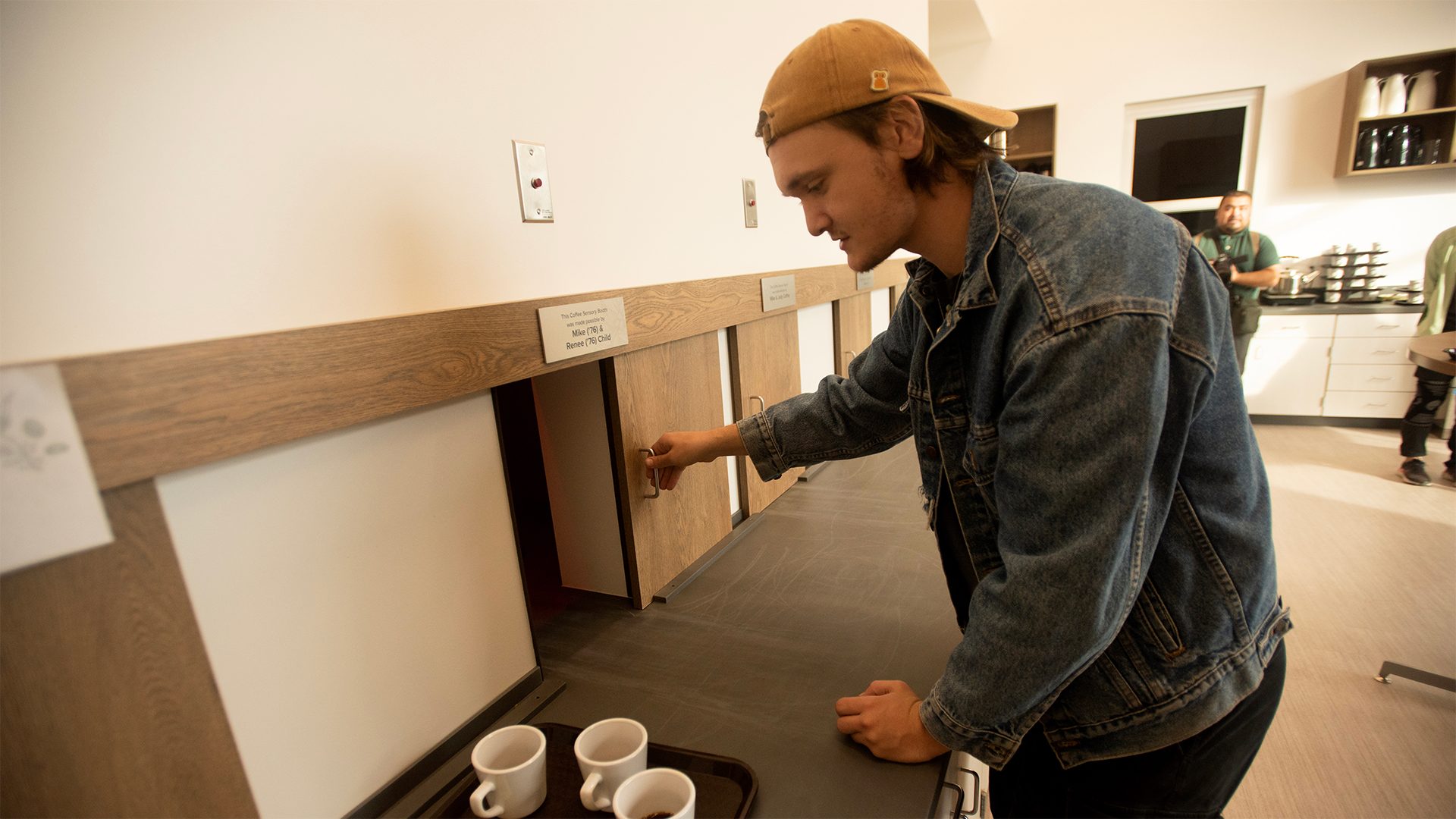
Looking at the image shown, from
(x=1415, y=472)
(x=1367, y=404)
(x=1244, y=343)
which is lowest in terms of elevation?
(x=1415, y=472)

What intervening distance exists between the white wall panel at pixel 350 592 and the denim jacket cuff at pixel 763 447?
1.38 ft

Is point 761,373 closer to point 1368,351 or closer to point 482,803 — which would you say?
point 482,803

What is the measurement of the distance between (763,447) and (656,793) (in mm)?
587

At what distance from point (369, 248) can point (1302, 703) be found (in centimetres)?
265

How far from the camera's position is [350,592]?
0.77m

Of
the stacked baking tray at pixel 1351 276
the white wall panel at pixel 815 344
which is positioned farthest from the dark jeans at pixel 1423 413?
the white wall panel at pixel 815 344

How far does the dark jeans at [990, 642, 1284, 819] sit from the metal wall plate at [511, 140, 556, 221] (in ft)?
3.16

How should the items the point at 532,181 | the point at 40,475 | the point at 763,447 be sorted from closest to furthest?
the point at 40,475 < the point at 532,181 < the point at 763,447

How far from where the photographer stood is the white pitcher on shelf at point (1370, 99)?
4141 millimetres

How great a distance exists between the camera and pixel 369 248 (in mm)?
755

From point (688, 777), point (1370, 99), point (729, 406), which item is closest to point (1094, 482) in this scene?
point (688, 777)

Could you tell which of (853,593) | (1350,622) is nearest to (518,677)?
(853,593)

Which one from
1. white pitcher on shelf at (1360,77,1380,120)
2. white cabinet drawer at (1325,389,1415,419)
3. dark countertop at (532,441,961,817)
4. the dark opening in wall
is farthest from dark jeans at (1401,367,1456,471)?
dark countertop at (532,441,961,817)

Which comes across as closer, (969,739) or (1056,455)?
(1056,455)
